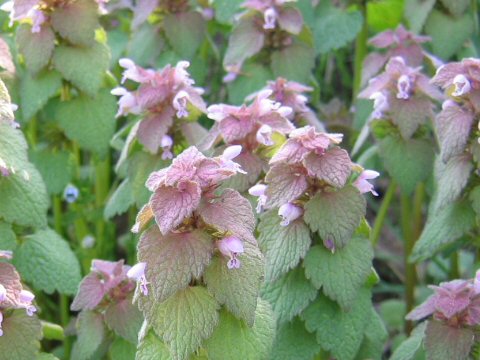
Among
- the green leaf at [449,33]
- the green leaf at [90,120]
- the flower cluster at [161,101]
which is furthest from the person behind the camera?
the green leaf at [449,33]

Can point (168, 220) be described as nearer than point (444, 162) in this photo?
Yes

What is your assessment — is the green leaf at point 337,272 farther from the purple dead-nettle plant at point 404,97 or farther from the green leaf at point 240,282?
the purple dead-nettle plant at point 404,97

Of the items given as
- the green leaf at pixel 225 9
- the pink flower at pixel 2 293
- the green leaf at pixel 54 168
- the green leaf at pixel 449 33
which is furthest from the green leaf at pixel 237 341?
the green leaf at pixel 449 33

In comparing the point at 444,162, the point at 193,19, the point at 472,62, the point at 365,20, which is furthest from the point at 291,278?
the point at 365,20

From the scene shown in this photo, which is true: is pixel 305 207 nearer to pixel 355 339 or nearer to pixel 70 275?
pixel 355 339

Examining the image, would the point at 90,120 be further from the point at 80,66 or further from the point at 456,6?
the point at 456,6

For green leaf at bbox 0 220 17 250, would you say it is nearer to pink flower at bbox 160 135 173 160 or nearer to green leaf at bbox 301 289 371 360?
pink flower at bbox 160 135 173 160
